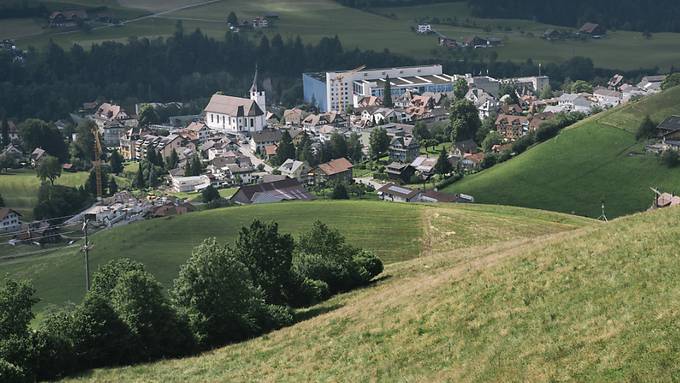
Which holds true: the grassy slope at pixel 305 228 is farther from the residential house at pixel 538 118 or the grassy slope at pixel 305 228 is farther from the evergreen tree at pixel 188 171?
the residential house at pixel 538 118

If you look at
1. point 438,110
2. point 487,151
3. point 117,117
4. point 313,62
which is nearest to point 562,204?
point 487,151

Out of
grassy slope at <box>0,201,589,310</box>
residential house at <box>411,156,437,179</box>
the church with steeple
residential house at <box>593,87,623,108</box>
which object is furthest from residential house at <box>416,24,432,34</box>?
grassy slope at <box>0,201,589,310</box>

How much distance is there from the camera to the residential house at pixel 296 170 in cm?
6775

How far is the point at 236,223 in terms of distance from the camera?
41.9m

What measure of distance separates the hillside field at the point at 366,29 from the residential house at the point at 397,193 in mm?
60962

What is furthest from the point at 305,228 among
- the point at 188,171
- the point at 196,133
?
the point at 196,133

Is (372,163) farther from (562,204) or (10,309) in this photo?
(10,309)

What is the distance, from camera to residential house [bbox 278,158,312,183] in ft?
222

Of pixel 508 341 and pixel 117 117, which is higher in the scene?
pixel 508 341

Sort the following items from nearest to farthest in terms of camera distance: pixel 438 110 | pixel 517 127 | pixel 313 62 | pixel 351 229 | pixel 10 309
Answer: pixel 10 309, pixel 351 229, pixel 517 127, pixel 438 110, pixel 313 62

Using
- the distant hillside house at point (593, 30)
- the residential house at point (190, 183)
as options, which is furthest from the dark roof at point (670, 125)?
the distant hillside house at point (593, 30)

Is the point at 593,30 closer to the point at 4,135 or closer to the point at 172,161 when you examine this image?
the point at 172,161

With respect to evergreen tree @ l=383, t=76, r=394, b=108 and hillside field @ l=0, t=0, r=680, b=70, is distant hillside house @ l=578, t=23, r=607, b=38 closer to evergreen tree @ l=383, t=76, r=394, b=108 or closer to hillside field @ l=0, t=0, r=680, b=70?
hillside field @ l=0, t=0, r=680, b=70

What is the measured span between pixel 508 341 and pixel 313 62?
104m
